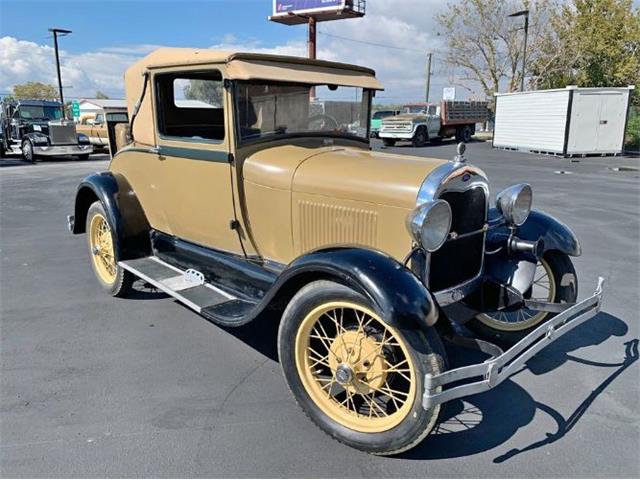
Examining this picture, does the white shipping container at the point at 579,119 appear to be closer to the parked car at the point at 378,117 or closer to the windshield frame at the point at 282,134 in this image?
the parked car at the point at 378,117

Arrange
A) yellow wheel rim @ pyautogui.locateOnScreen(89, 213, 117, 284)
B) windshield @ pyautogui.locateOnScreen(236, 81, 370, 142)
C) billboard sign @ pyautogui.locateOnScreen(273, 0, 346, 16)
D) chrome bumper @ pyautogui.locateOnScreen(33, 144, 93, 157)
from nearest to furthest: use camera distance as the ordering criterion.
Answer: windshield @ pyautogui.locateOnScreen(236, 81, 370, 142) < yellow wheel rim @ pyautogui.locateOnScreen(89, 213, 117, 284) < chrome bumper @ pyautogui.locateOnScreen(33, 144, 93, 157) < billboard sign @ pyautogui.locateOnScreen(273, 0, 346, 16)

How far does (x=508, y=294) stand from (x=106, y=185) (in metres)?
3.45

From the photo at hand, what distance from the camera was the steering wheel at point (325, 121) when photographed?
12.0 ft

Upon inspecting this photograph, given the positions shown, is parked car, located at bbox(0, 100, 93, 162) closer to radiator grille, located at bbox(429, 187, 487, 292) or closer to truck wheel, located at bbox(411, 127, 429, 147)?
truck wheel, located at bbox(411, 127, 429, 147)

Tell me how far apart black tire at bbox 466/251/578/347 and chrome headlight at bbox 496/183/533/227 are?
41 centimetres

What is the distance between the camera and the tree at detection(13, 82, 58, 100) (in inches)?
2056

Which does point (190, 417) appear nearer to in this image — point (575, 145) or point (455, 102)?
point (575, 145)

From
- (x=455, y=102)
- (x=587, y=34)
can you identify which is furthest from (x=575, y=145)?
(x=587, y=34)

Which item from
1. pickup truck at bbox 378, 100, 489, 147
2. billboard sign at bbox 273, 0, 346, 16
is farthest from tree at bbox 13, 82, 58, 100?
pickup truck at bbox 378, 100, 489, 147

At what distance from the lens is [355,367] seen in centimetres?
248

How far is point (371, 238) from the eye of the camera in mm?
2795

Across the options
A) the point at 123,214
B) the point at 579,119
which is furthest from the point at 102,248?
the point at 579,119

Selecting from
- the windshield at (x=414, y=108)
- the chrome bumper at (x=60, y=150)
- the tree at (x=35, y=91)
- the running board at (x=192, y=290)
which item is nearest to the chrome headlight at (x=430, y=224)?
the running board at (x=192, y=290)

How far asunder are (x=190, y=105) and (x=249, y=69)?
1606 millimetres
